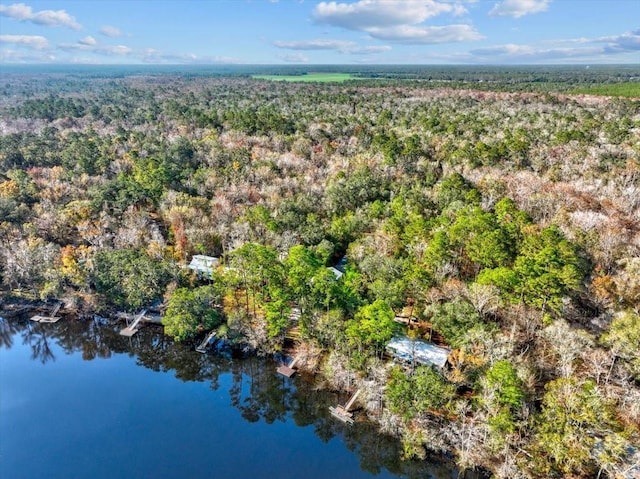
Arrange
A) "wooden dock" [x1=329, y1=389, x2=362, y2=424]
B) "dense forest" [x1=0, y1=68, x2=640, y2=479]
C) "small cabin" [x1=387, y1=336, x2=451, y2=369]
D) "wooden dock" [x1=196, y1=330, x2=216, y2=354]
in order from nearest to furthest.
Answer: "dense forest" [x1=0, y1=68, x2=640, y2=479], "wooden dock" [x1=329, y1=389, x2=362, y2=424], "small cabin" [x1=387, y1=336, x2=451, y2=369], "wooden dock" [x1=196, y1=330, x2=216, y2=354]

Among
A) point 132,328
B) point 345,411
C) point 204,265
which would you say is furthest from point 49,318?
point 345,411

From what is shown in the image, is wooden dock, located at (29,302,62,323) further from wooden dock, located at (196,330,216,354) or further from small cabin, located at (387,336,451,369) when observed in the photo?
small cabin, located at (387,336,451,369)

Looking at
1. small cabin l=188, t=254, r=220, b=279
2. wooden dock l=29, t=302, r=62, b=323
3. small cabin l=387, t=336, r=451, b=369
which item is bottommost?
wooden dock l=29, t=302, r=62, b=323

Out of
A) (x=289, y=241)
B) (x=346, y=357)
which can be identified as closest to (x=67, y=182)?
(x=289, y=241)

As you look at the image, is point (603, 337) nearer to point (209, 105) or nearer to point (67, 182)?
point (67, 182)

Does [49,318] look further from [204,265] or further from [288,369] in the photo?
[288,369]

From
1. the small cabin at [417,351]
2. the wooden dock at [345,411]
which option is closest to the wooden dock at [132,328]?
the wooden dock at [345,411]

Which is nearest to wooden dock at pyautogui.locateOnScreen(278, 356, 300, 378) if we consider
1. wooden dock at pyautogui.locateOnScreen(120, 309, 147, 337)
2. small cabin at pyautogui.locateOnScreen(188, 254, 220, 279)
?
small cabin at pyautogui.locateOnScreen(188, 254, 220, 279)
